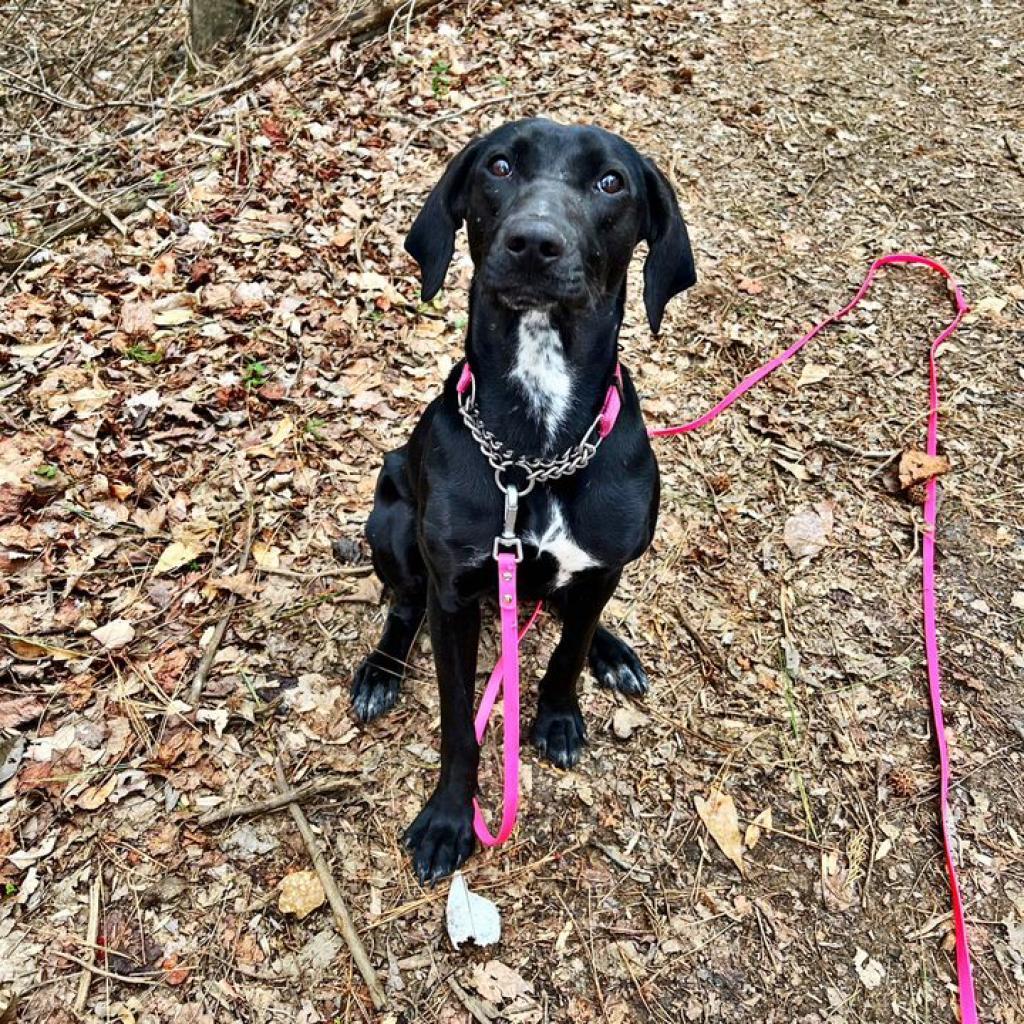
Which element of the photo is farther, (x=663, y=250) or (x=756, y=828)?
(x=756, y=828)

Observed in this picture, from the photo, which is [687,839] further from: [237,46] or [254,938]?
[237,46]

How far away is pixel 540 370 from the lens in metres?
2.46

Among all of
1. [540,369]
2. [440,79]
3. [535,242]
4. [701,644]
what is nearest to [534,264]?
[535,242]

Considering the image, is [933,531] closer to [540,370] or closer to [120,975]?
[540,370]

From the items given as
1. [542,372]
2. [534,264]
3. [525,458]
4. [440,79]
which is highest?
[534,264]

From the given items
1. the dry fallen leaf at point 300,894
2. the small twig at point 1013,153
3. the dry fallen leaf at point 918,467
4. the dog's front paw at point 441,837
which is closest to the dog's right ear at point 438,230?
the dog's front paw at point 441,837

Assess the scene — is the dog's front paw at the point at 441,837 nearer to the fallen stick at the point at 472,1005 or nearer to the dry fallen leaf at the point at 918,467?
the fallen stick at the point at 472,1005

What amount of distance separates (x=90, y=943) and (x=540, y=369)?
234 centimetres

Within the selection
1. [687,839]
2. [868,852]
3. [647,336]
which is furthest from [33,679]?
[647,336]

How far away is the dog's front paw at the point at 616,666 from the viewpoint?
3.50m

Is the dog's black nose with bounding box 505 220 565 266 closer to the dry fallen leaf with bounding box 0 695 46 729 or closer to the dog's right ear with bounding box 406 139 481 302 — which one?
the dog's right ear with bounding box 406 139 481 302

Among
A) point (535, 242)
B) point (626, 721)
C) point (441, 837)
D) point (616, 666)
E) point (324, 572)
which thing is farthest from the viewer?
point (324, 572)

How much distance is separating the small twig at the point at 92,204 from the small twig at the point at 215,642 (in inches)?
101

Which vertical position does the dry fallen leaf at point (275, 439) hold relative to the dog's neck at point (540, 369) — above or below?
below
